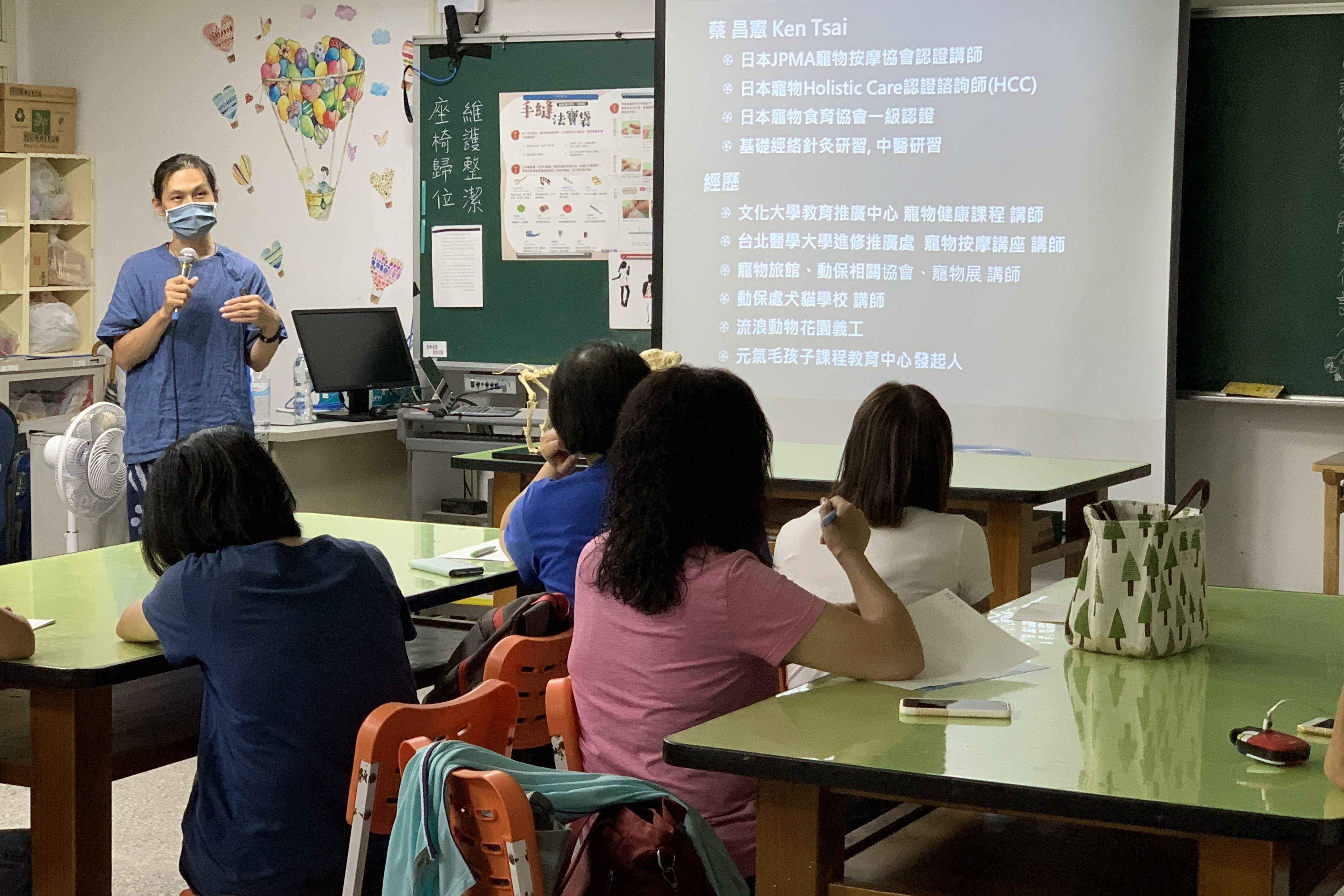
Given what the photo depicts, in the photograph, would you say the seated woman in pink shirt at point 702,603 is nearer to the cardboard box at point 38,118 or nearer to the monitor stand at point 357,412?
the monitor stand at point 357,412

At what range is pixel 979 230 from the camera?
16.0ft

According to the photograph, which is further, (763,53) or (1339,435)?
(763,53)

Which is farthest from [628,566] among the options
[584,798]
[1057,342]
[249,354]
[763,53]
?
[763,53]

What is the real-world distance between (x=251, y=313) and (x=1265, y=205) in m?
3.06

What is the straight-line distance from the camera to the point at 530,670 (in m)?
2.25

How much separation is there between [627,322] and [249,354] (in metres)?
1.70

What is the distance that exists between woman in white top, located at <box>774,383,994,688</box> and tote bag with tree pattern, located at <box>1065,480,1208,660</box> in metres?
0.45

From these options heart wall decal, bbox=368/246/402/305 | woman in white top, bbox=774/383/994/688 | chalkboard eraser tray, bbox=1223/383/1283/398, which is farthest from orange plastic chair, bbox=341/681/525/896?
heart wall decal, bbox=368/246/402/305

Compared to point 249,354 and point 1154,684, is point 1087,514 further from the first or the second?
point 249,354

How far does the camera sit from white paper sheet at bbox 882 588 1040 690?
183 centimetres

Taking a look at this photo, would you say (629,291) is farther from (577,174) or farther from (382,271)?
(382,271)

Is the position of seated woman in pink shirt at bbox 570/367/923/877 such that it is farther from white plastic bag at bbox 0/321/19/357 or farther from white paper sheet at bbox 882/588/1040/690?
white plastic bag at bbox 0/321/19/357

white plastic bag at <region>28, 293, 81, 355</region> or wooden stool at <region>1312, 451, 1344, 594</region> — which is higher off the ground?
white plastic bag at <region>28, 293, 81, 355</region>

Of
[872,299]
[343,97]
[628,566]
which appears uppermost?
[343,97]
